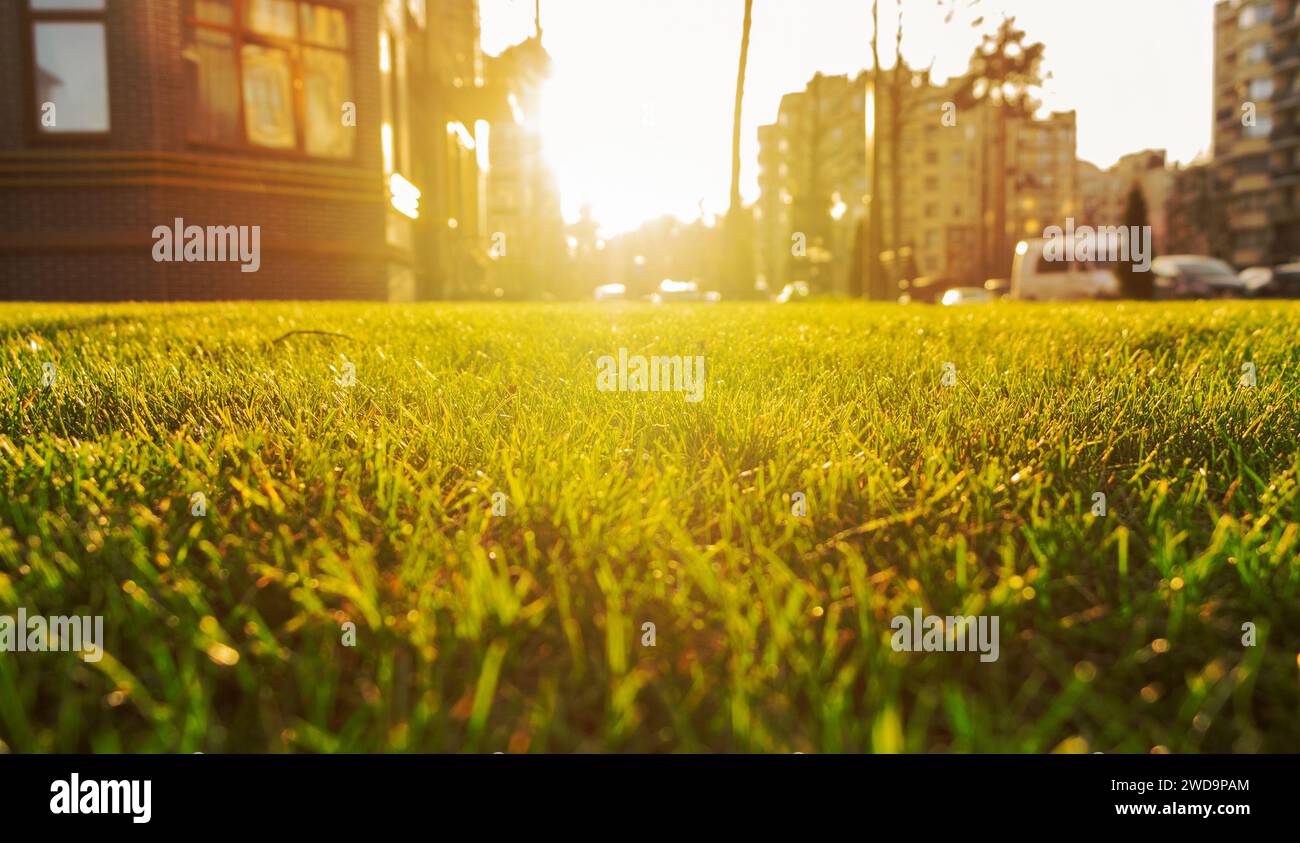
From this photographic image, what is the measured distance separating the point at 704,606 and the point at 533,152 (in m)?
57.9

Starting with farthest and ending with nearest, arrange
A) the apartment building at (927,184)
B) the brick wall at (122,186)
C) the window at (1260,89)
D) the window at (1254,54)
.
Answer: the window at (1254,54) → the window at (1260,89) → the apartment building at (927,184) → the brick wall at (122,186)

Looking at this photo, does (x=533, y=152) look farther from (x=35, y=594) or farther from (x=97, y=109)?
(x=35, y=594)

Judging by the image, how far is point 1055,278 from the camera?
26.0 metres

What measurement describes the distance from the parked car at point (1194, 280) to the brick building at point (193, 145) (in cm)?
2597

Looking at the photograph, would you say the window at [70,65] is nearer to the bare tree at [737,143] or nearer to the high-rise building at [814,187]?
the bare tree at [737,143]

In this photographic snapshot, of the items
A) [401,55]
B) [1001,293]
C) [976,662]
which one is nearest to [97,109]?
[401,55]

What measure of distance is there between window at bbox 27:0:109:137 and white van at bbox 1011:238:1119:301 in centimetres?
2182

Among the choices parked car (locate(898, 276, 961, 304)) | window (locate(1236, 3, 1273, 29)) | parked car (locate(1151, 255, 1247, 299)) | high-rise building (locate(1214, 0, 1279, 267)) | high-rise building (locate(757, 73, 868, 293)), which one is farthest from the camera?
window (locate(1236, 3, 1273, 29))

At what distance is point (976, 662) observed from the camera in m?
1.48

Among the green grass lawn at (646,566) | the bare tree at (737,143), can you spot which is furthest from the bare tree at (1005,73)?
the green grass lawn at (646,566)

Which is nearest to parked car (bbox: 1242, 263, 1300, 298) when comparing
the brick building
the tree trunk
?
the tree trunk

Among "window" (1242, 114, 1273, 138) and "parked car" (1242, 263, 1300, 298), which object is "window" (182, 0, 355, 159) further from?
"window" (1242, 114, 1273, 138)

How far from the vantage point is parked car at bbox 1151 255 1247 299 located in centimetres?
3127

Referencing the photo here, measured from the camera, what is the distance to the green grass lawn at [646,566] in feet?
4.30
